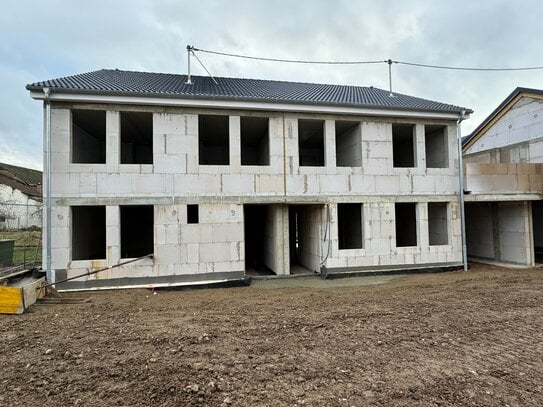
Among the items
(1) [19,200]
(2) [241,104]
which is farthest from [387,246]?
(1) [19,200]

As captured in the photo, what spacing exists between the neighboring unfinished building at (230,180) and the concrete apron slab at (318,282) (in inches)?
15.7

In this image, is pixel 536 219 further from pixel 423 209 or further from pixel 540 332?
pixel 540 332

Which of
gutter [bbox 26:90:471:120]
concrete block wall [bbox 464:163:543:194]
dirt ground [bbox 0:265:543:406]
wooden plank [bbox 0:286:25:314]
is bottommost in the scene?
dirt ground [bbox 0:265:543:406]

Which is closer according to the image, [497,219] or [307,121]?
[307,121]

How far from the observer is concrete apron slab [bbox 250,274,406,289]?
8617 mm

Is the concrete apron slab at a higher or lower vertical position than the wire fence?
lower

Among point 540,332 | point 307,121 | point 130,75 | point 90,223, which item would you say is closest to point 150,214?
point 90,223

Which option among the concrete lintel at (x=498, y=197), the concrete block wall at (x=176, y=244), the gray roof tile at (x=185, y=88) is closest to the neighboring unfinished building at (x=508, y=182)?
the concrete lintel at (x=498, y=197)

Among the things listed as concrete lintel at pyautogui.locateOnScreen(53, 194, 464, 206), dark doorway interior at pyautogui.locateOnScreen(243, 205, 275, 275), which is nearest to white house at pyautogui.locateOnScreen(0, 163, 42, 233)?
concrete lintel at pyautogui.locateOnScreen(53, 194, 464, 206)

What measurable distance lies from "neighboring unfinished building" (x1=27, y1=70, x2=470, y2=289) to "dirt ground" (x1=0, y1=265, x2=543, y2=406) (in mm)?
2053

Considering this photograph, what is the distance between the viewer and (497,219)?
38.7 feet

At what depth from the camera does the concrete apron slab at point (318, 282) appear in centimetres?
862

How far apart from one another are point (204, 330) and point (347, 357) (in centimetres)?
237

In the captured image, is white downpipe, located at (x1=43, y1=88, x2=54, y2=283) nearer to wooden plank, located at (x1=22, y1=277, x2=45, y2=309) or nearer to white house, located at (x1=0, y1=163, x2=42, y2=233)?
wooden plank, located at (x1=22, y1=277, x2=45, y2=309)
